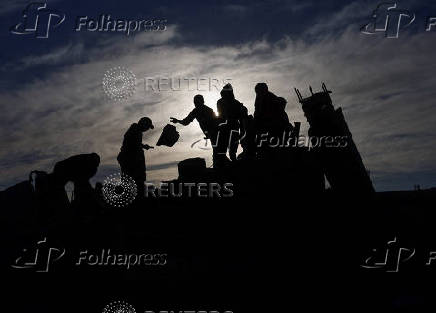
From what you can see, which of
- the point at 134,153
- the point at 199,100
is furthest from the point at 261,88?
the point at 134,153

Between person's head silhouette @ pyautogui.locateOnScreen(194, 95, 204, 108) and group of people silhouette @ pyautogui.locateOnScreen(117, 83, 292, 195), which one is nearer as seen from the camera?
group of people silhouette @ pyautogui.locateOnScreen(117, 83, 292, 195)

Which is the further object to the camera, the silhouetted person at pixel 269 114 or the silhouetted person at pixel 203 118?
the silhouetted person at pixel 203 118

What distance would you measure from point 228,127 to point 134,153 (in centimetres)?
240

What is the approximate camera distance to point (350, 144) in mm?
10641

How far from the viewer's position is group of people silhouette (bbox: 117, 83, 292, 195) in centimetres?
923

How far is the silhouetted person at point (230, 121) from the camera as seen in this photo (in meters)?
9.55

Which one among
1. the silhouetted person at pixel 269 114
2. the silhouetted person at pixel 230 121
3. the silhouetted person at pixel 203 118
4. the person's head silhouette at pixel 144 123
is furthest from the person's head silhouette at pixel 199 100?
the silhouetted person at pixel 269 114

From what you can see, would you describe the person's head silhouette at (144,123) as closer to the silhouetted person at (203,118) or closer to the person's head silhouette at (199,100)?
the silhouetted person at (203,118)

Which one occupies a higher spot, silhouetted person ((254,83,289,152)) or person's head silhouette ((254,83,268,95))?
person's head silhouette ((254,83,268,95))

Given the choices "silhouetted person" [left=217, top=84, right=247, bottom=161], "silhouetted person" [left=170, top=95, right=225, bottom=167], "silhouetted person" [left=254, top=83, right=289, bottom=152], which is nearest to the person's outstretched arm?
"silhouetted person" [left=170, top=95, right=225, bottom=167]

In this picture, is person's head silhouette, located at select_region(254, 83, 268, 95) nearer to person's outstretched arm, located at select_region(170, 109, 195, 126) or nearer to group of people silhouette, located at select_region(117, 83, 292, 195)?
group of people silhouette, located at select_region(117, 83, 292, 195)

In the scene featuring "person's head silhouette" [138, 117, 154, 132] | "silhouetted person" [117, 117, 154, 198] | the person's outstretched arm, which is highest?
the person's outstretched arm

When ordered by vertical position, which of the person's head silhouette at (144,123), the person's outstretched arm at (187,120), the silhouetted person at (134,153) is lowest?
the silhouetted person at (134,153)

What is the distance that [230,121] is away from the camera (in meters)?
9.61
